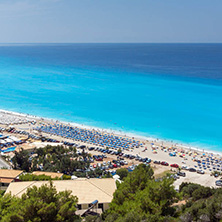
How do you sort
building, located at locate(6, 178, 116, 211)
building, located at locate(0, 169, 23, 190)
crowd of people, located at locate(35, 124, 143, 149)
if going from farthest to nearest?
crowd of people, located at locate(35, 124, 143, 149) < building, located at locate(0, 169, 23, 190) < building, located at locate(6, 178, 116, 211)

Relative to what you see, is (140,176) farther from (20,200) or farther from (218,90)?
(218,90)

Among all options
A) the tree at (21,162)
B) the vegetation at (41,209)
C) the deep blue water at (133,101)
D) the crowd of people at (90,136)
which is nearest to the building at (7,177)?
the tree at (21,162)

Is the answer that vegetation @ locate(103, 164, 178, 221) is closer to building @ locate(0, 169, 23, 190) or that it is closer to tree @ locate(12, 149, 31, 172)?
building @ locate(0, 169, 23, 190)

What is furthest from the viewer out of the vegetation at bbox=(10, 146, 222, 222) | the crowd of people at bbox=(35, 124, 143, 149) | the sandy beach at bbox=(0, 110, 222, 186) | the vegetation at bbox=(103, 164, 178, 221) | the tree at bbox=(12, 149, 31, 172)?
the crowd of people at bbox=(35, 124, 143, 149)

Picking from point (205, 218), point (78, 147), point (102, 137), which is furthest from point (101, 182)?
point (102, 137)

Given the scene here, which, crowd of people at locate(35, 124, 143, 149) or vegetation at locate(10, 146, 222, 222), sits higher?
crowd of people at locate(35, 124, 143, 149)

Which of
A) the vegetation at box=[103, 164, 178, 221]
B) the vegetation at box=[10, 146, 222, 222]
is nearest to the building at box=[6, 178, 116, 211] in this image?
the vegetation at box=[10, 146, 222, 222]

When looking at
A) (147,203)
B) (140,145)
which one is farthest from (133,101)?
(147,203)

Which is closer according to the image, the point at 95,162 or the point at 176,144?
the point at 95,162
